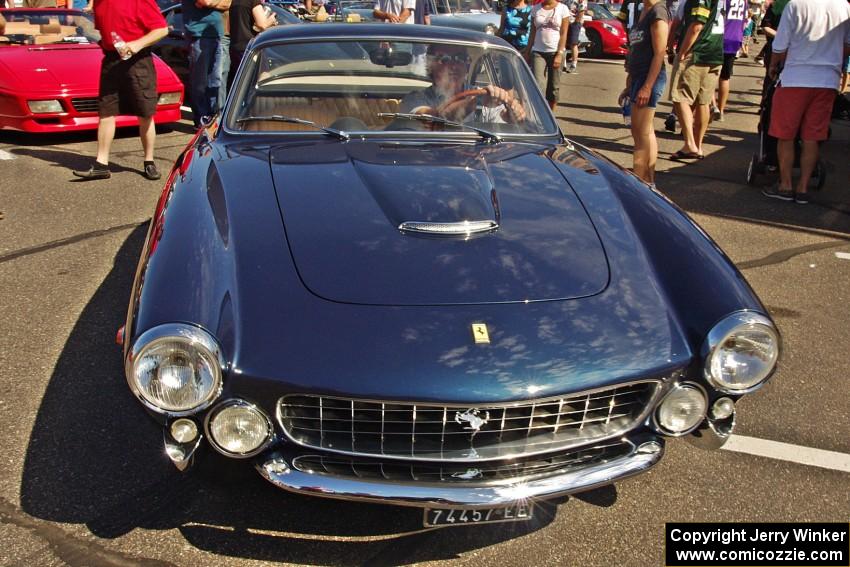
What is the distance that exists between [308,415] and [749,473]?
1644 millimetres

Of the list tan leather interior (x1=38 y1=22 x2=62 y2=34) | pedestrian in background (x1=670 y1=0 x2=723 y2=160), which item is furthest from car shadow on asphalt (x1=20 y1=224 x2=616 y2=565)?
tan leather interior (x1=38 y1=22 x2=62 y2=34)

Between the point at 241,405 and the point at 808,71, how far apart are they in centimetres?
543

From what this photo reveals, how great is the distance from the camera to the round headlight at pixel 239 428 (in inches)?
84.2

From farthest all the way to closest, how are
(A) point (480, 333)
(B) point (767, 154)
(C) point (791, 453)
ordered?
(B) point (767, 154)
(C) point (791, 453)
(A) point (480, 333)

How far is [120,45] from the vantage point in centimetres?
598

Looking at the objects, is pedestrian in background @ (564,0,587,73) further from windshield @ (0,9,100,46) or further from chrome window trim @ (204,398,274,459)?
chrome window trim @ (204,398,274,459)

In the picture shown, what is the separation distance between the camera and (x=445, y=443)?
7.19ft

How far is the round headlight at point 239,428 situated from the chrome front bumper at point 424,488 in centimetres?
6

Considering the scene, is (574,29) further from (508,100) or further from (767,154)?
(508,100)

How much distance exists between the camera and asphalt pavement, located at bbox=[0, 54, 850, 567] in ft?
7.93

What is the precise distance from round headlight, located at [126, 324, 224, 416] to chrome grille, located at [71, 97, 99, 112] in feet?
19.5

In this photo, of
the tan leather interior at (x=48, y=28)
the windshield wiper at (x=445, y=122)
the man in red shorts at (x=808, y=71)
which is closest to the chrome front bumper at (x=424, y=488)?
the windshield wiper at (x=445, y=122)

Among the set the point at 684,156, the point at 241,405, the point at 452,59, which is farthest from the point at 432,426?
the point at 684,156

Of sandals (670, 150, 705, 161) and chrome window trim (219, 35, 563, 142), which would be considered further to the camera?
sandals (670, 150, 705, 161)
